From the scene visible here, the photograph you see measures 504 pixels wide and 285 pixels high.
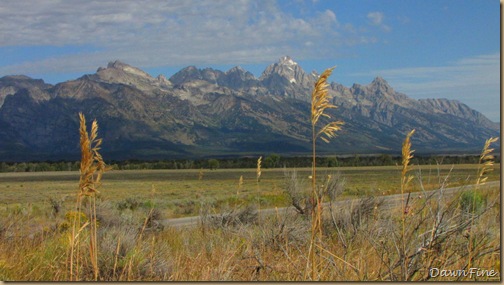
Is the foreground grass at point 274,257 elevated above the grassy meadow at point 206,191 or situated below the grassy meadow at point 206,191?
above

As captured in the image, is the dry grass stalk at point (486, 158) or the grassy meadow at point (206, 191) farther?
the grassy meadow at point (206, 191)

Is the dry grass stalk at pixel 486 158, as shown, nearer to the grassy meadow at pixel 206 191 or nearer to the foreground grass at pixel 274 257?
the grassy meadow at pixel 206 191

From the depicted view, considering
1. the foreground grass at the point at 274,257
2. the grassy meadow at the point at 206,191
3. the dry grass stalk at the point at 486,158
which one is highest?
the dry grass stalk at the point at 486,158

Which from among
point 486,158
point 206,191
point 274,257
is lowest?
point 206,191

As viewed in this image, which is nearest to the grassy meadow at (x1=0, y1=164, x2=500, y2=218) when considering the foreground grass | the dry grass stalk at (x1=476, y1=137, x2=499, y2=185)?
the dry grass stalk at (x1=476, y1=137, x2=499, y2=185)

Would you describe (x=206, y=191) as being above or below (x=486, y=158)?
below

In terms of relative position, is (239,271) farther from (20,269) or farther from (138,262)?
(20,269)

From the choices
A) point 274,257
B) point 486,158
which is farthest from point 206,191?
point 486,158

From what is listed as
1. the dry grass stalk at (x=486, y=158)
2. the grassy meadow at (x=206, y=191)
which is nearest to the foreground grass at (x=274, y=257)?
the dry grass stalk at (x=486, y=158)

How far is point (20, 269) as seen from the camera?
5918 millimetres

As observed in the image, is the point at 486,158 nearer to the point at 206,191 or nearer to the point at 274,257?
the point at 274,257

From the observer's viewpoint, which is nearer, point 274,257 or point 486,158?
point 486,158

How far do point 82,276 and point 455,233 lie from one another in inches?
137

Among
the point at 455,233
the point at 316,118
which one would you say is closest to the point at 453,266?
the point at 455,233
